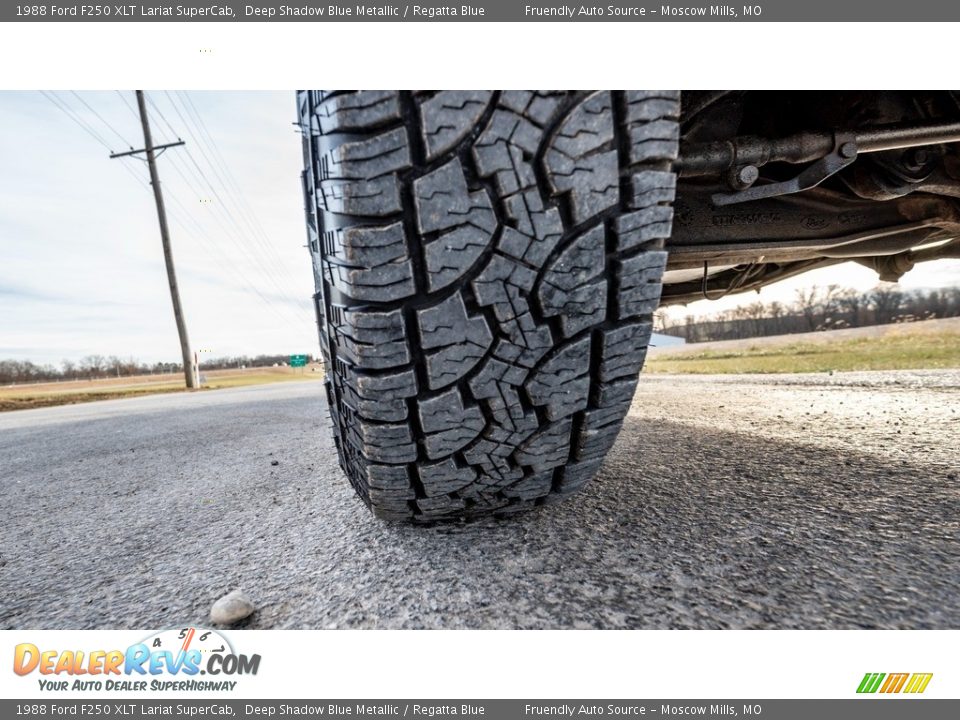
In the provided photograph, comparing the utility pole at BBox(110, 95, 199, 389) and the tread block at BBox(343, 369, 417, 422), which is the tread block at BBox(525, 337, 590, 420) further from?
the utility pole at BBox(110, 95, 199, 389)

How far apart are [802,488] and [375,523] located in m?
0.94

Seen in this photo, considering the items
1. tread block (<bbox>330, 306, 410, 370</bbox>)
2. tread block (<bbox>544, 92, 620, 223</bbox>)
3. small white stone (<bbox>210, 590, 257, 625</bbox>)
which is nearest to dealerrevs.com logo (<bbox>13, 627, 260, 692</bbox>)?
small white stone (<bbox>210, 590, 257, 625</bbox>)

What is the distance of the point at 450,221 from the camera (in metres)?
0.54

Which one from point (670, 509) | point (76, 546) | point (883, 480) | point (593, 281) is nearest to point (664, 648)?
point (670, 509)

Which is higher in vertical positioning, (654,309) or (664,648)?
(654,309)

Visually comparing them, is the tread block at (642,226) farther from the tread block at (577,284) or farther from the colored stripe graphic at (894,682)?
the colored stripe graphic at (894,682)

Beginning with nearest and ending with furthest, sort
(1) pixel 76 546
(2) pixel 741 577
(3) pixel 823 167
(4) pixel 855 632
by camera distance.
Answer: (4) pixel 855 632 → (2) pixel 741 577 → (3) pixel 823 167 → (1) pixel 76 546

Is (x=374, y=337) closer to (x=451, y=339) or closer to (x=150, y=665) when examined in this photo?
(x=451, y=339)

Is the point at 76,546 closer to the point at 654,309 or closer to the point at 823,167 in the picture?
the point at 654,309

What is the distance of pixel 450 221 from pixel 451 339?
0.16 meters

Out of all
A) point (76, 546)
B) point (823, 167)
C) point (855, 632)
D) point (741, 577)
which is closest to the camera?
point (855, 632)

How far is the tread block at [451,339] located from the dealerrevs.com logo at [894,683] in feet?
1.99

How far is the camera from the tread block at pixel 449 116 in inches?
20.1

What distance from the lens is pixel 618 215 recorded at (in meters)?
0.57
